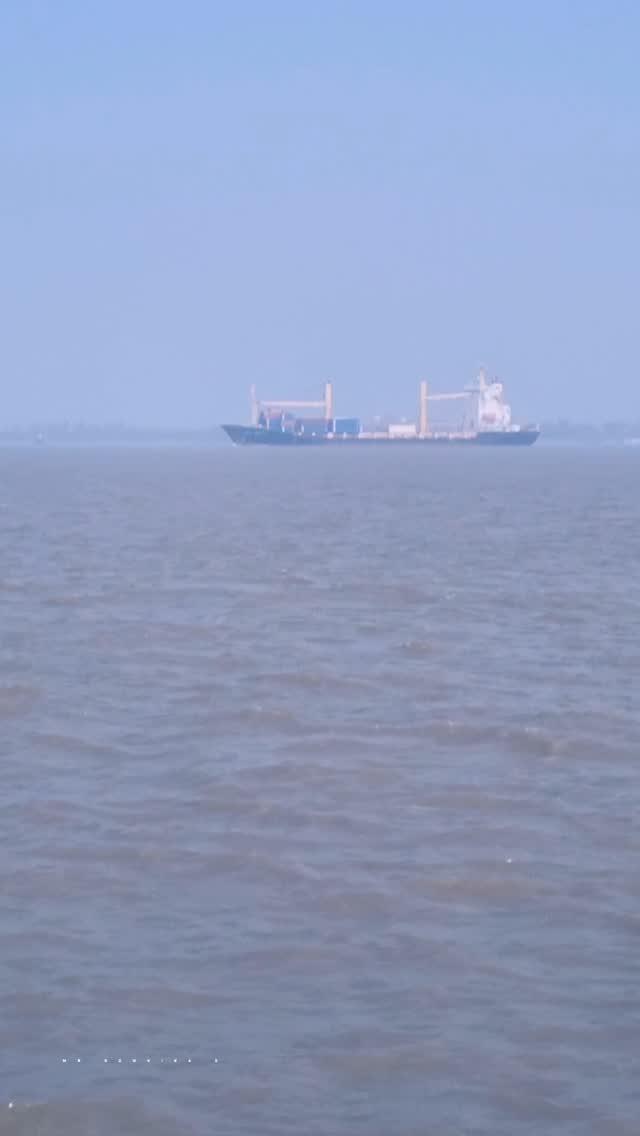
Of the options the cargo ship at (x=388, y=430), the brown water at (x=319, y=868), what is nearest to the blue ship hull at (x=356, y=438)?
the cargo ship at (x=388, y=430)

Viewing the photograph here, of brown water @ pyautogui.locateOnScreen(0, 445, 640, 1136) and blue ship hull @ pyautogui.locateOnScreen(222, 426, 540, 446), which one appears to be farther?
blue ship hull @ pyautogui.locateOnScreen(222, 426, 540, 446)

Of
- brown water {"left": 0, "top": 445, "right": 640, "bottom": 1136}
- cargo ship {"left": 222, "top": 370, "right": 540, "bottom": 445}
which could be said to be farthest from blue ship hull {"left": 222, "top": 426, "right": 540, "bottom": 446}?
brown water {"left": 0, "top": 445, "right": 640, "bottom": 1136}

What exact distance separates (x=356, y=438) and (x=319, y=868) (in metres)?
116

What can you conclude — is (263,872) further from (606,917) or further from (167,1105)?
(167,1105)

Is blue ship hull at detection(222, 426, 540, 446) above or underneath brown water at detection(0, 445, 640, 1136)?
above

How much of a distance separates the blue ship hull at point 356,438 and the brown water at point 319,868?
10499 centimetres

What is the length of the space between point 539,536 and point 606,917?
20837mm

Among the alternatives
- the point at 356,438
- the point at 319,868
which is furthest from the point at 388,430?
the point at 319,868

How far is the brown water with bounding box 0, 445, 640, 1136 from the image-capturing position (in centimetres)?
498

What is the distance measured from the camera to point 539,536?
88.4ft

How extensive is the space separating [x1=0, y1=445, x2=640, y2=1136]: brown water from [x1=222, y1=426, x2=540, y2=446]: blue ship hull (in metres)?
105

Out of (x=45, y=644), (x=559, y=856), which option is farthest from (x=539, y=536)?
(x=559, y=856)

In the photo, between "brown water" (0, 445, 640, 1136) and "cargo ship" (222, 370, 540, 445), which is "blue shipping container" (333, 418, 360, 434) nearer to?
"cargo ship" (222, 370, 540, 445)

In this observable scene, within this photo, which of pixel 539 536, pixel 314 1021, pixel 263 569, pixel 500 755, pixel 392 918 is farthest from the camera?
pixel 539 536
